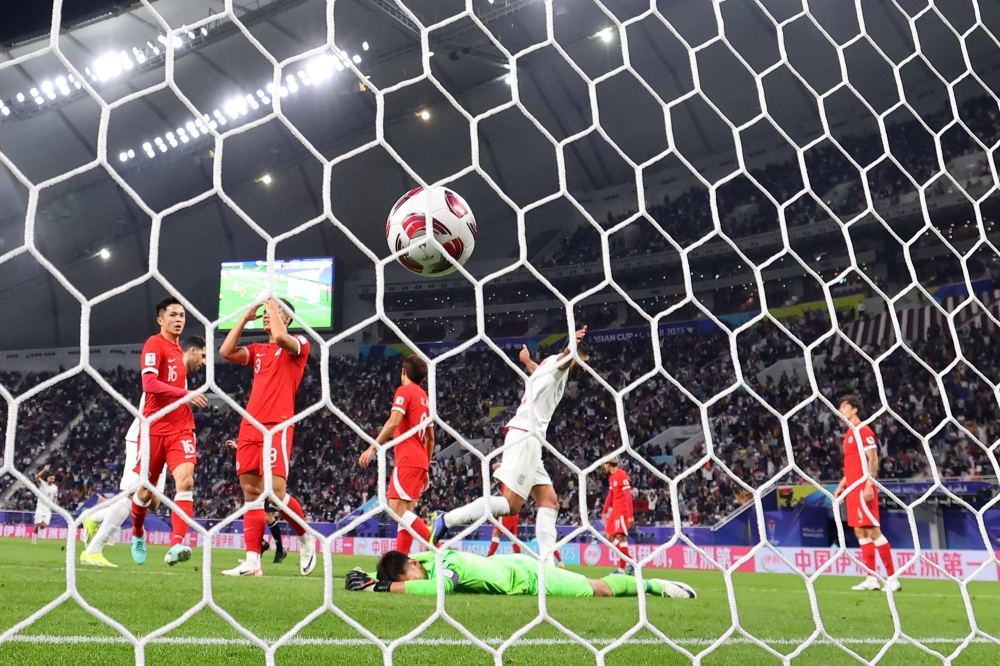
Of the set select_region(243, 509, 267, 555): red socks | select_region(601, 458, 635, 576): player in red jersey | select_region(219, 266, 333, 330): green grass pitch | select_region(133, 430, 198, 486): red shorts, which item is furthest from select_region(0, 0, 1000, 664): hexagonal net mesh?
select_region(219, 266, 333, 330): green grass pitch

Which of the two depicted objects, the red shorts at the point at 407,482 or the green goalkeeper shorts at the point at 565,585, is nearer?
the green goalkeeper shorts at the point at 565,585

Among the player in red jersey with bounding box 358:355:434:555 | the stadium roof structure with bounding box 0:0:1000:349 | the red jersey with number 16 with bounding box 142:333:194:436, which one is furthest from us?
the stadium roof structure with bounding box 0:0:1000:349

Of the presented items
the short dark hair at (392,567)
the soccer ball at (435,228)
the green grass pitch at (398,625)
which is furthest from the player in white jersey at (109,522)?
the soccer ball at (435,228)

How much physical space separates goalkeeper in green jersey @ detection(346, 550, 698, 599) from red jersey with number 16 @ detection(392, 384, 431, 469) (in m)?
0.59

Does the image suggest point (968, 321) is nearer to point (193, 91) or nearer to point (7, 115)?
point (193, 91)

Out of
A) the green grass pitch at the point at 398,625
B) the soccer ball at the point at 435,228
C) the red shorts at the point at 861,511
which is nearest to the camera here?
the green grass pitch at the point at 398,625

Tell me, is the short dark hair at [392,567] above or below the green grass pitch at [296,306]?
below

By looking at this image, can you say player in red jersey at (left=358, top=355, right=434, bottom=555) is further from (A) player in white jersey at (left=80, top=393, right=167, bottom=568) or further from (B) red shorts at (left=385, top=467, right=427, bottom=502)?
(A) player in white jersey at (left=80, top=393, right=167, bottom=568)

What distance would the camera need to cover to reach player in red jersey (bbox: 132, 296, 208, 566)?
10.7 feet

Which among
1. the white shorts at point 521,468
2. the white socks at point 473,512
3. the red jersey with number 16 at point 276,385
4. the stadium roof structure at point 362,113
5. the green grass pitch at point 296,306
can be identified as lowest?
the white socks at point 473,512

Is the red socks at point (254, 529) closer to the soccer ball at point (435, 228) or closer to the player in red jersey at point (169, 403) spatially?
the player in red jersey at point (169, 403)

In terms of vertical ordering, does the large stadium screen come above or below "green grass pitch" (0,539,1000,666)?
above

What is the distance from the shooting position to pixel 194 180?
16.6m

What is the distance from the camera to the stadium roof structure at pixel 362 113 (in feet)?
47.3
